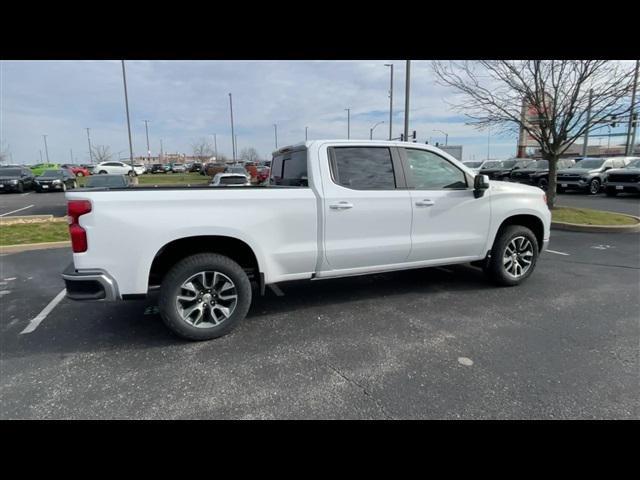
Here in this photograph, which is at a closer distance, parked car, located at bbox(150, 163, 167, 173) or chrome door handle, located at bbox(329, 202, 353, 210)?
chrome door handle, located at bbox(329, 202, 353, 210)

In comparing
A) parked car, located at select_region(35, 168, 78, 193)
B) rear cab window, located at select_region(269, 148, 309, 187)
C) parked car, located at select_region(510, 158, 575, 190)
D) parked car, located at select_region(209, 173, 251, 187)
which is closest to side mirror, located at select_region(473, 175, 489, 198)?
rear cab window, located at select_region(269, 148, 309, 187)

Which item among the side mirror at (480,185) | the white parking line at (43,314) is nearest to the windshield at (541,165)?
the side mirror at (480,185)

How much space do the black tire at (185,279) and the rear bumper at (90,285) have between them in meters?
0.43

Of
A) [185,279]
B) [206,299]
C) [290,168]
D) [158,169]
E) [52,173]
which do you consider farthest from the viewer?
[158,169]

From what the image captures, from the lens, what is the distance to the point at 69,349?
3.43 meters

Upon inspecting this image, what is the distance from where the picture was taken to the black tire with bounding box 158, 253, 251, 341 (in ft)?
10.9

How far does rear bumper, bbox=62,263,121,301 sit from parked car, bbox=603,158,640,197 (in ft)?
63.0

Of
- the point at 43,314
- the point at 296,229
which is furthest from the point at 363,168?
the point at 43,314

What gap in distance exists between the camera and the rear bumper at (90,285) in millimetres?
3068

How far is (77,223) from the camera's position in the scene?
9.85 feet

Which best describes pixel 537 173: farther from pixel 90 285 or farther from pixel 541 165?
pixel 90 285

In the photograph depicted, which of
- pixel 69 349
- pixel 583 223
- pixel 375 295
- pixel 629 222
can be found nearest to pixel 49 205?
pixel 69 349

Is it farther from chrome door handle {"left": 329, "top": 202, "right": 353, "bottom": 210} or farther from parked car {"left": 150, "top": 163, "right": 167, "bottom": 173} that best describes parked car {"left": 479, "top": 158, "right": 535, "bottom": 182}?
parked car {"left": 150, "top": 163, "right": 167, "bottom": 173}

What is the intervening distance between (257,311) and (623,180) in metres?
18.1
